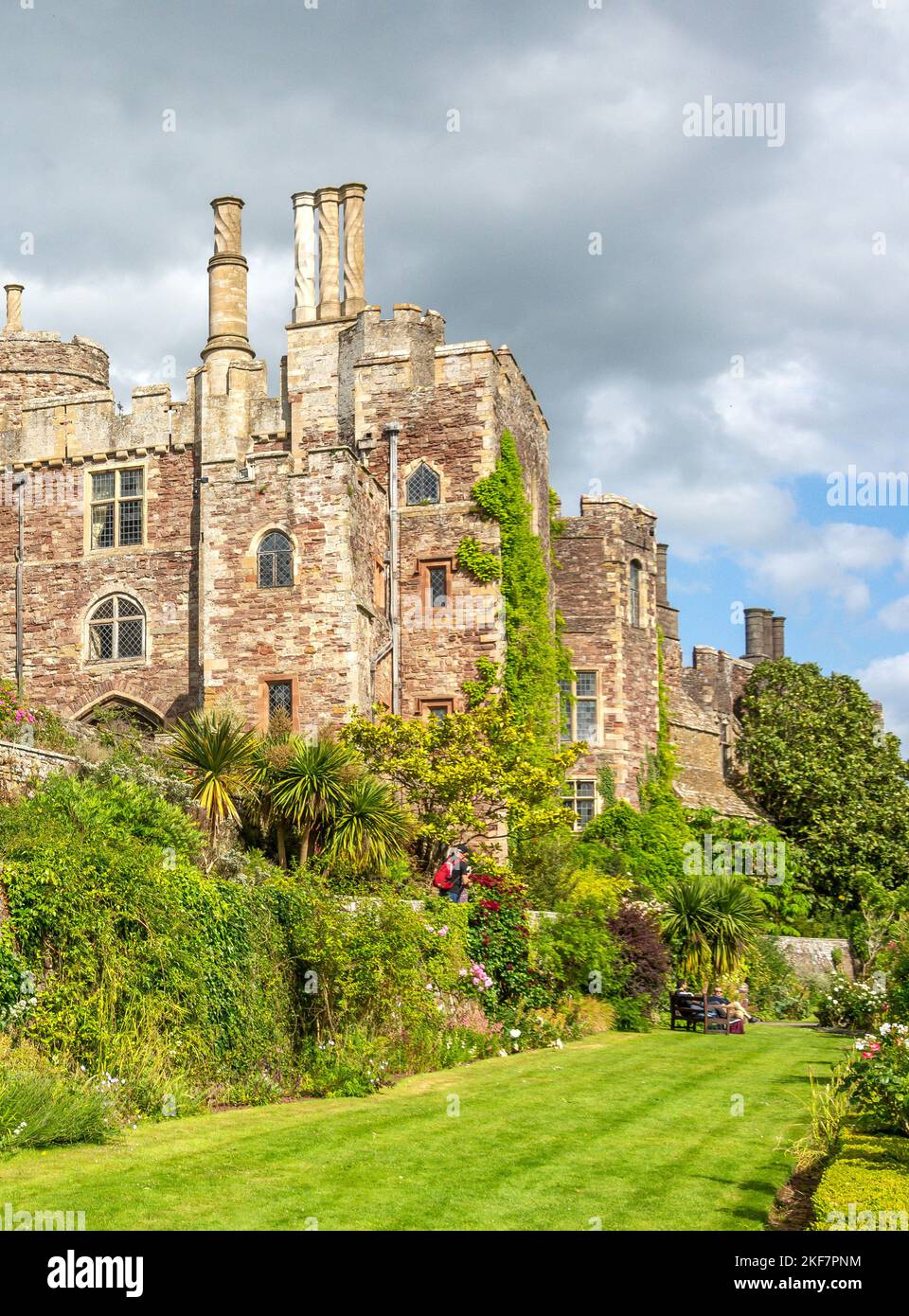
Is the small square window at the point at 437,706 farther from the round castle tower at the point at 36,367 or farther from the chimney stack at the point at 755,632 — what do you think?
the chimney stack at the point at 755,632

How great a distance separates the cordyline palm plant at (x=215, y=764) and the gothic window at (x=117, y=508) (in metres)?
11.0

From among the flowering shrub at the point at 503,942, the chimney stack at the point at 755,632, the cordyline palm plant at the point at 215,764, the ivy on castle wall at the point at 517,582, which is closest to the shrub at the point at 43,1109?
the cordyline palm plant at the point at 215,764

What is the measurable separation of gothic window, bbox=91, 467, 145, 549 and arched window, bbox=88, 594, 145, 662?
1433mm

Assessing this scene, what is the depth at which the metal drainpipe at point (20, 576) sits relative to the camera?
30984mm

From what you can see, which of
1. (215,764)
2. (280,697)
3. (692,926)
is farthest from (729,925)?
(215,764)

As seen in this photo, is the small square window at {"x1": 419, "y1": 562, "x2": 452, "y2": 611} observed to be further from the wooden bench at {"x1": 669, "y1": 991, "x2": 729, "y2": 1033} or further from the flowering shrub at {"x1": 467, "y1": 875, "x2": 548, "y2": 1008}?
the wooden bench at {"x1": 669, "y1": 991, "x2": 729, "y2": 1033}

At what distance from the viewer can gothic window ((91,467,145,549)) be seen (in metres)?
31.1

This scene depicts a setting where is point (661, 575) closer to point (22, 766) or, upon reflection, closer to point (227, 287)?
point (227, 287)

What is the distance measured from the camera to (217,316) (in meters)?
31.0

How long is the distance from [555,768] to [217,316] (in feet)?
43.6

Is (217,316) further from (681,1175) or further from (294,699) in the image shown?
(681,1175)

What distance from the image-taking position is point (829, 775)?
39.6 meters

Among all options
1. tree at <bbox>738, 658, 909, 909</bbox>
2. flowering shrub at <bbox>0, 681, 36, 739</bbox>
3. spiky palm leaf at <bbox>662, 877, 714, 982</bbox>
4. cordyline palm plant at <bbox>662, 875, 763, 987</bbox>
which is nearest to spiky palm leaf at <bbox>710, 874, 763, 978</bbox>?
cordyline palm plant at <bbox>662, 875, 763, 987</bbox>
